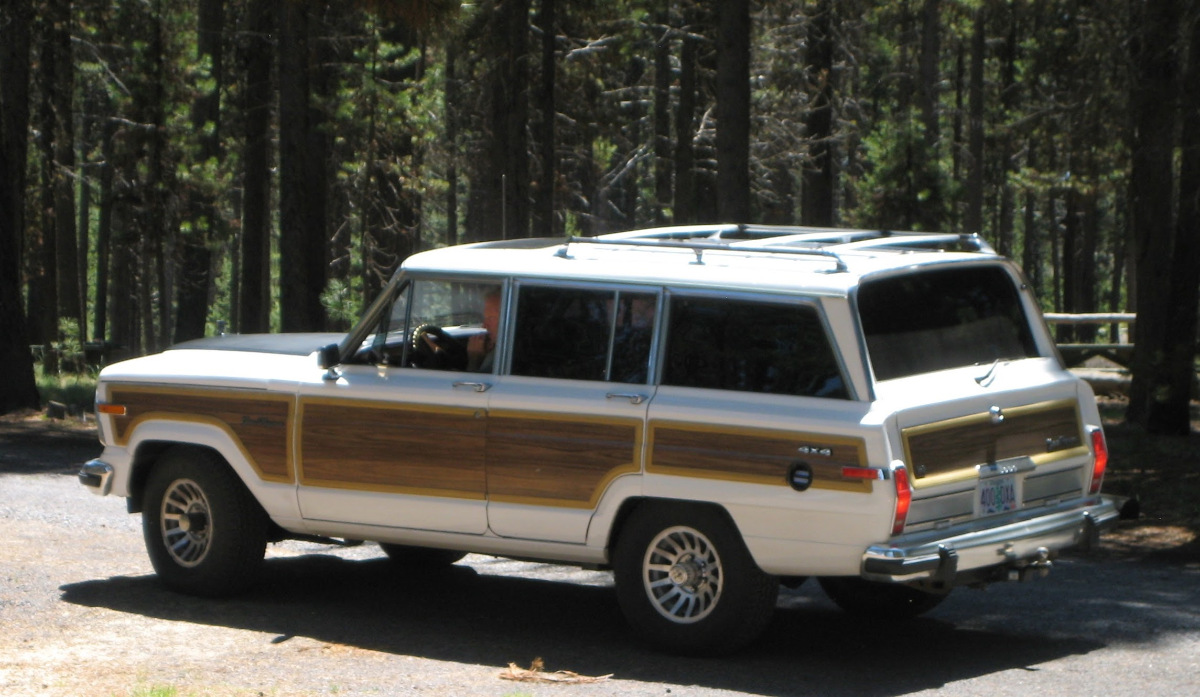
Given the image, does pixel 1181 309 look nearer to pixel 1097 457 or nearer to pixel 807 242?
pixel 1097 457

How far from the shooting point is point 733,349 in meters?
7.18

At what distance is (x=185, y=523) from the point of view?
8.59 meters

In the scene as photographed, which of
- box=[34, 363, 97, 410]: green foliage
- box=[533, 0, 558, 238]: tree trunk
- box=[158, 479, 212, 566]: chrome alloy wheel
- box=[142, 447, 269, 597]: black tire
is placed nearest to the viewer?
box=[142, 447, 269, 597]: black tire

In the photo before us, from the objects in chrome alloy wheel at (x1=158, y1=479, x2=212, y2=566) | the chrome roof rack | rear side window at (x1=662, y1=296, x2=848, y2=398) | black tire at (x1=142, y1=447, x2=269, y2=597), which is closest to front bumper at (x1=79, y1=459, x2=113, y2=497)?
black tire at (x1=142, y1=447, x2=269, y2=597)

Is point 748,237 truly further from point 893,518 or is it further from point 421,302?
point 893,518

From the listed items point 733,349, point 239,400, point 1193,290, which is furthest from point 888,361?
point 1193,290

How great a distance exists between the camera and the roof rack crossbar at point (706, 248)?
7.13 metres

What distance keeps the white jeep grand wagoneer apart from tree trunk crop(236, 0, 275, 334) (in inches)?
717

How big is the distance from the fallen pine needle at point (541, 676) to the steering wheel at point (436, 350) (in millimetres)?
1713

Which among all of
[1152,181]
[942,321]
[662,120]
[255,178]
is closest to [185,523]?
[942,321]

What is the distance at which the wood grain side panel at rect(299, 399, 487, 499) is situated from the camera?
768 cm

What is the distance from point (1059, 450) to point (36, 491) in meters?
8.85

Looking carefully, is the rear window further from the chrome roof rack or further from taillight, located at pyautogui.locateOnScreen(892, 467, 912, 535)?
taillight, located at pyautogui.locateOnScreen(892, 467, 912, 535)

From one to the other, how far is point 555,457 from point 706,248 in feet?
4.23
